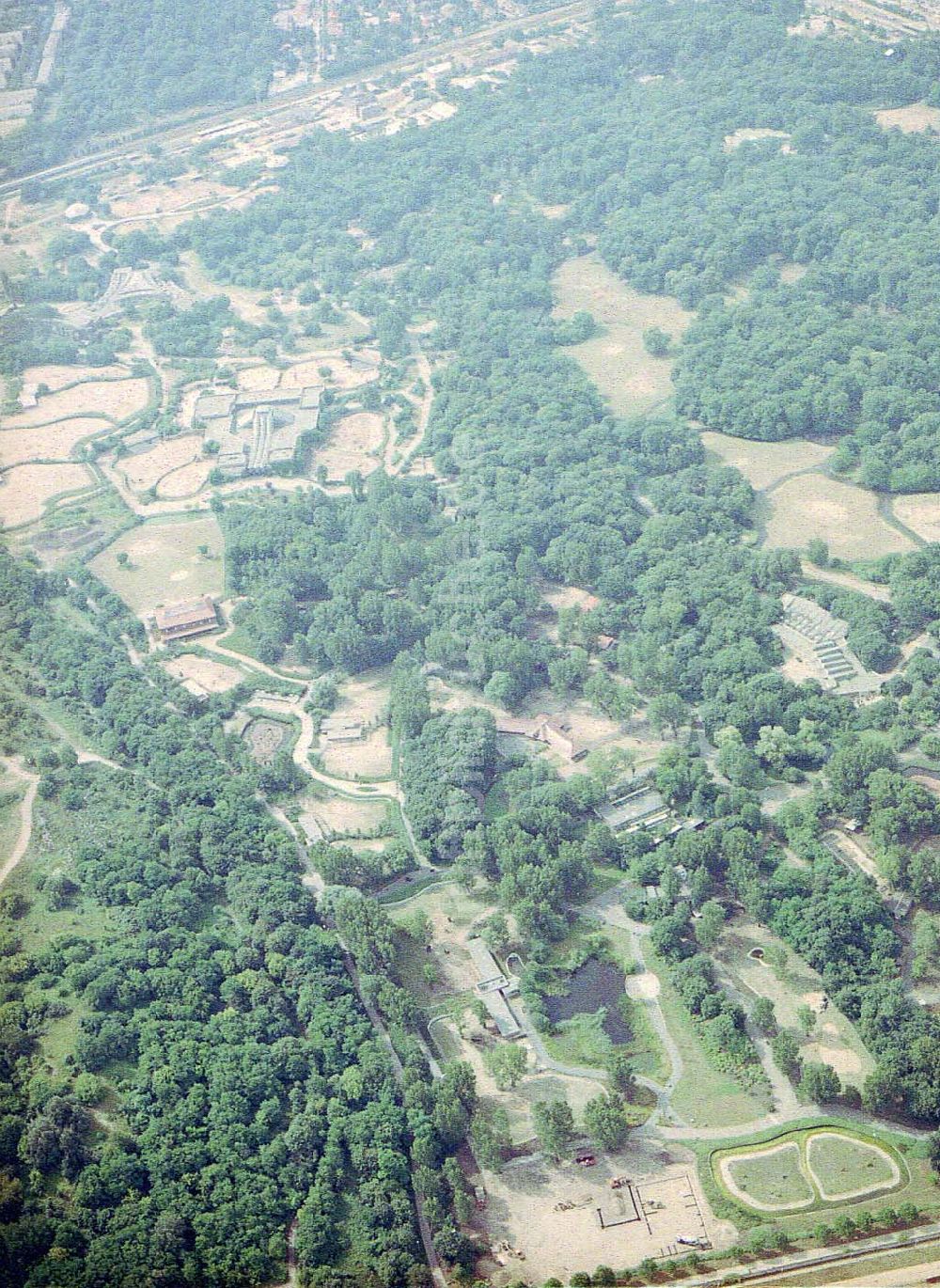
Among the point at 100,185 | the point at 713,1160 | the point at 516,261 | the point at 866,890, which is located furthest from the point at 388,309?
the point at 713,1160

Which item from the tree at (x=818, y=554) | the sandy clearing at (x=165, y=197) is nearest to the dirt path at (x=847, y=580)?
the tree at (x=818, y=554)

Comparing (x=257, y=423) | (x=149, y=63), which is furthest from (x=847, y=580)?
(x=149, y=63)

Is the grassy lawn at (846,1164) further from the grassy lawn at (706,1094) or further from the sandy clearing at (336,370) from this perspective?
the sandy clearing at (336,370)

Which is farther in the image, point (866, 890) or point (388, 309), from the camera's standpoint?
point (388, 309)

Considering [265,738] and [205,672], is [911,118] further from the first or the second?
[265,738]

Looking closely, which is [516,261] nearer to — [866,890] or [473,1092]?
[866,890]

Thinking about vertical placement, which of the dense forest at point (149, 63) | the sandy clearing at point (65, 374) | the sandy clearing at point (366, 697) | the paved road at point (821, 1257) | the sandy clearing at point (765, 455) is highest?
the dense forest at point (149, 63)
